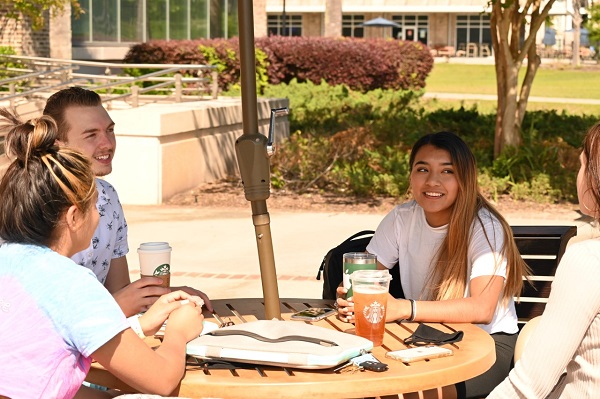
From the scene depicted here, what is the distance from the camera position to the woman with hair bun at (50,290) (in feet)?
8.96

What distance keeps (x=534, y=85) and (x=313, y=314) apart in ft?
131

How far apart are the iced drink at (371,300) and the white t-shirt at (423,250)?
75cm

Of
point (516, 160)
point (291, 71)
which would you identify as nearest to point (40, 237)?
point (516, 160)

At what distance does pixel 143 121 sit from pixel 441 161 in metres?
8.56

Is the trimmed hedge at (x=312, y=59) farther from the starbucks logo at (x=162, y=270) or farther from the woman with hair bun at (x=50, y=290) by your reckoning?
the woman with hair bun at (x=50, y=290)

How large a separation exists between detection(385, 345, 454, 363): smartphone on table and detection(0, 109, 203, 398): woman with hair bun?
0.76 metres

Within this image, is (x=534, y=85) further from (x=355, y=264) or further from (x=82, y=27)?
(x=355, y=264)

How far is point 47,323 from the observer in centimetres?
274

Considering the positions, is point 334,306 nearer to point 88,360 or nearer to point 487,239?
point 487,239

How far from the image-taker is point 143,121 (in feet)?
40.6

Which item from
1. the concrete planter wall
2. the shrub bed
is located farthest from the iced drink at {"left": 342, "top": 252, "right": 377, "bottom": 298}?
the shrub bed

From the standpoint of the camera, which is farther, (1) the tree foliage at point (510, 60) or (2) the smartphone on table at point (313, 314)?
(1) the tree foliage at point (510, 60)

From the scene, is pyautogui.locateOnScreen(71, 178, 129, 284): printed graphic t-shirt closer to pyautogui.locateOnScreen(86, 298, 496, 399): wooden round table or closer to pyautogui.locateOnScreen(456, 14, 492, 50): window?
pyautogui.locateOnScreen(86, 298, 496, 399): wooden round table

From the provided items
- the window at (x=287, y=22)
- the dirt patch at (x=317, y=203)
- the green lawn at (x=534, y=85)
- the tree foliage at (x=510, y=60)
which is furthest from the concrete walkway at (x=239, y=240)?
the window at (x=287, y=22)
